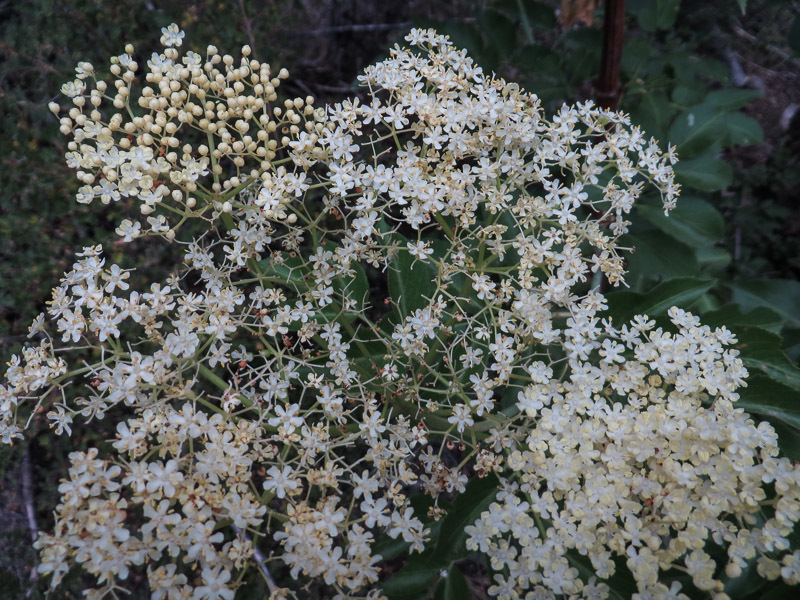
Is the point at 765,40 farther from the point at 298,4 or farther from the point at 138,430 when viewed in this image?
the point at 138,430

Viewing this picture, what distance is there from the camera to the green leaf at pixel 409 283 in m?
1.49

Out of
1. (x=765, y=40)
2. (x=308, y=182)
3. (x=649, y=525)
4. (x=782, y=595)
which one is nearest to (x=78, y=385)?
(x=308, y=182)

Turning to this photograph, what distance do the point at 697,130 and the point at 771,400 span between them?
106 cm

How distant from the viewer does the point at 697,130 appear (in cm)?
198

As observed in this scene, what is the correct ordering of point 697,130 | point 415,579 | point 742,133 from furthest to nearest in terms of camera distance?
point 742,133 < point 697,130 < point 415,579

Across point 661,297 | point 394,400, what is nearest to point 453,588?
point 394,400

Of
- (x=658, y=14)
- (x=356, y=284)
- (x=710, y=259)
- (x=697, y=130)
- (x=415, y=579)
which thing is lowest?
(x=415, y=579)

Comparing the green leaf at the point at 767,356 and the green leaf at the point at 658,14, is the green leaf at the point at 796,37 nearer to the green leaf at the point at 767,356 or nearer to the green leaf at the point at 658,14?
the green leaf at the point at 658,14

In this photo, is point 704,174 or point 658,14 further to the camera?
point 658,14

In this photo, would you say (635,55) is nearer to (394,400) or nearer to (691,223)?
(691,223)

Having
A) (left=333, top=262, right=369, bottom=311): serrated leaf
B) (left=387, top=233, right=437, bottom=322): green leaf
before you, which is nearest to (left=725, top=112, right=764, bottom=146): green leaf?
(left=387, top=233, right=437, bottom=322): green leaf

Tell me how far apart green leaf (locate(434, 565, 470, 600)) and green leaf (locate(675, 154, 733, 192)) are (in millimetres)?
1367

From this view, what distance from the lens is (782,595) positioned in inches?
44.9

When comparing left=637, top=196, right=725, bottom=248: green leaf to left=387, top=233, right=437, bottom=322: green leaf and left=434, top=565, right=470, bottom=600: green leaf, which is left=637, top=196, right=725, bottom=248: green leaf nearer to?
left=387, top=233, right=437, bottom=322: green leaf
